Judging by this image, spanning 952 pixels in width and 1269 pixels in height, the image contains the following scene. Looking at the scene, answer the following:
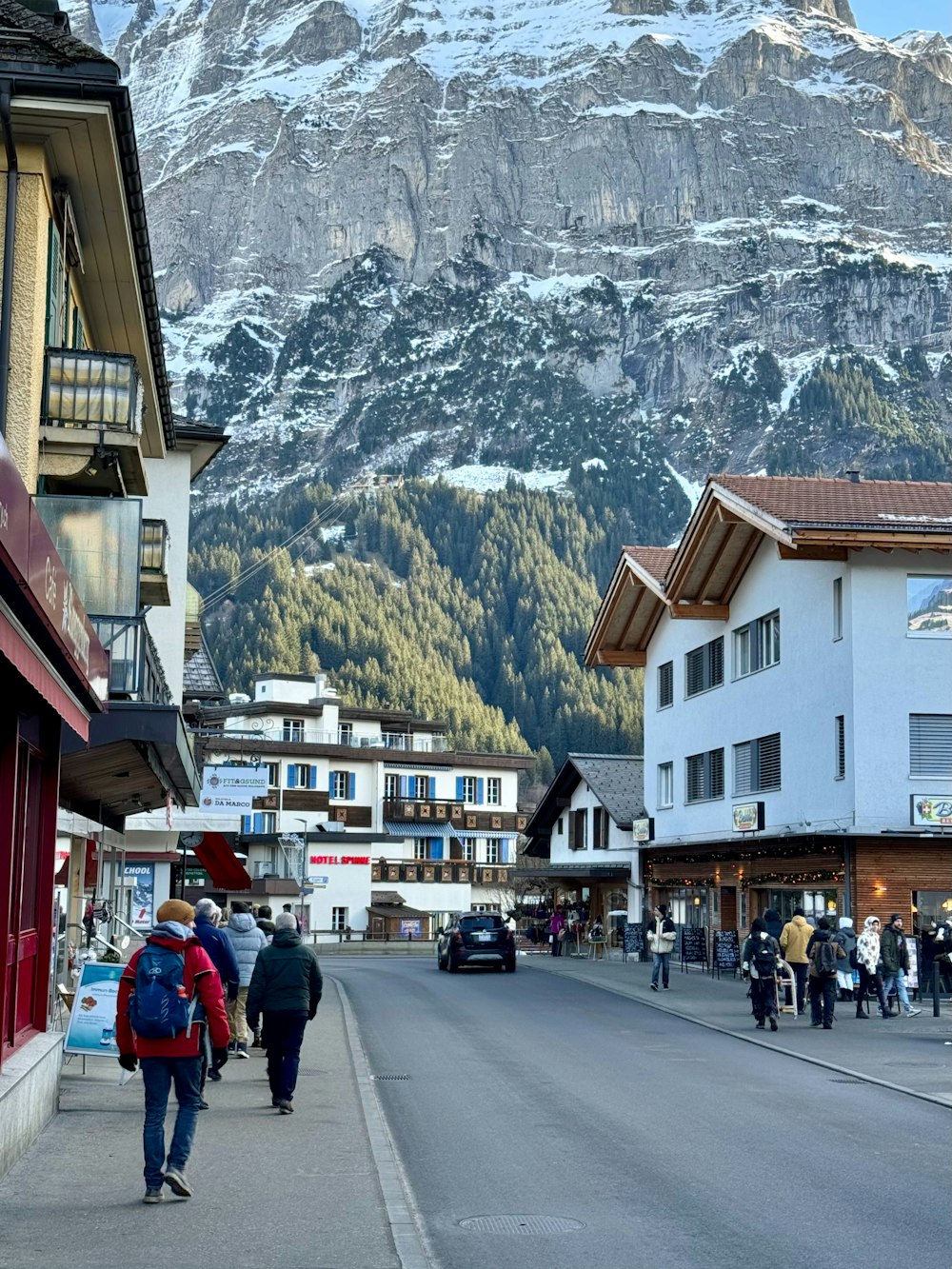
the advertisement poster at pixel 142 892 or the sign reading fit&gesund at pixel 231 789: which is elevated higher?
the sign reading fit&gesund at pixel 231 789

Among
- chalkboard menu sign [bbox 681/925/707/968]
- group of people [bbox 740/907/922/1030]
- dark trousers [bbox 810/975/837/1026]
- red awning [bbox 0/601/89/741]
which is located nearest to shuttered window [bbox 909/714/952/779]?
group of people [bbox 740/907/922/1030]

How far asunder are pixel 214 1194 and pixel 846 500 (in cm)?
2594

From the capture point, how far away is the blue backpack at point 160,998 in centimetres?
985

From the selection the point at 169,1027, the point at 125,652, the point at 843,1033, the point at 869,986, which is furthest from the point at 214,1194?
the point at 869,986

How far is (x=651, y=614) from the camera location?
45344 mm

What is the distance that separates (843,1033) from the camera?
2278 centimetres

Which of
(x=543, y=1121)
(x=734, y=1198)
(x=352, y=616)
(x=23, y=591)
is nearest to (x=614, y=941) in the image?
(x=543, y=1121)

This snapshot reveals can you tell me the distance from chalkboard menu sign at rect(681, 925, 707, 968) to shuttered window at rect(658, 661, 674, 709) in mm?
6644

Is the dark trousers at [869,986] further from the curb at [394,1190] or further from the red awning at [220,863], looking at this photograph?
the red awning at [220,863]

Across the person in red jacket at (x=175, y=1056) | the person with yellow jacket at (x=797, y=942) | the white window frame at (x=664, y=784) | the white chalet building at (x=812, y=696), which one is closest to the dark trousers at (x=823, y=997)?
the person with yellow jacket at (x=797, y=942)

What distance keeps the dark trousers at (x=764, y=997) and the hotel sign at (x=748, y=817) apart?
40.0ft

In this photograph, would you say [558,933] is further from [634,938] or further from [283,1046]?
[283,1046]

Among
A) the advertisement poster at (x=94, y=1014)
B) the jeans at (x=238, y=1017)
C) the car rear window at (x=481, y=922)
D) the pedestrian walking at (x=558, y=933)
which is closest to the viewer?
the advertisement poster at (x=94, y=1014)

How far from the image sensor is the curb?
→ 870 cm
